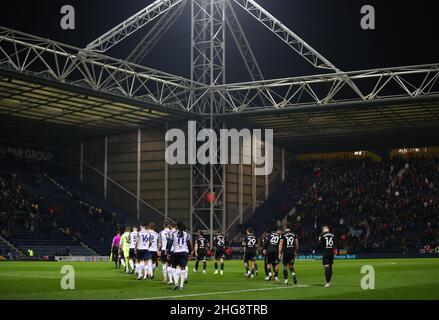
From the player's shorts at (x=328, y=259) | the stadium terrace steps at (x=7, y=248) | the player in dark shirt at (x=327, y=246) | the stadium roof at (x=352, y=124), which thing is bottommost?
the stadium terrace steps at (x=7, y=248)

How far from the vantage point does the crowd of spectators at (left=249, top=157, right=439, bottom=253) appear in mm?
63312

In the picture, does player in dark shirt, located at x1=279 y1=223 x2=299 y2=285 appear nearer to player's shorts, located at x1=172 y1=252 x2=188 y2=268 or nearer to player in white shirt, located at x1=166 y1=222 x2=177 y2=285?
player in white shirt, located at x1=166 y1=222 x2=177 y2=285

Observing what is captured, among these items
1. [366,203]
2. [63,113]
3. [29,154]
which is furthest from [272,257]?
[29,154]

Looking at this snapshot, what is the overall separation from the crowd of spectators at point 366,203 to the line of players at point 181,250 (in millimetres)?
31296

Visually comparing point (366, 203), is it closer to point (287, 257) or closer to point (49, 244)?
point (49, 244)

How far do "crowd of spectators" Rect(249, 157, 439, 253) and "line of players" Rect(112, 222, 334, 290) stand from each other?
31296 mm

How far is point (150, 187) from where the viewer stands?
68.0m

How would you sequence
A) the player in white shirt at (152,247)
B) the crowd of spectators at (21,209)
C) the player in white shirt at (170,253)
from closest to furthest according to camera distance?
the player in white shirt at (170,253) → the player in white shirt at (152,247) → the crowd of spectators at (21,209)

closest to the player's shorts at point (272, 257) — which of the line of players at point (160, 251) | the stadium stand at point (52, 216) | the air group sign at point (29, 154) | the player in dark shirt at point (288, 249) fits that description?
the player in dark shirt at point (288, 249)

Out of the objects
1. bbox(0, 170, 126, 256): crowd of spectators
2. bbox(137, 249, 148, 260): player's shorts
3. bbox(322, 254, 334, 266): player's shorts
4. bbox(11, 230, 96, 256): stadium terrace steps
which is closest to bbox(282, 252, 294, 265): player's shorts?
bbox(322, 254, 334, 266): player's shorts

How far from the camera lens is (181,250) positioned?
77.7ft

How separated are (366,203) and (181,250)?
48.3 m

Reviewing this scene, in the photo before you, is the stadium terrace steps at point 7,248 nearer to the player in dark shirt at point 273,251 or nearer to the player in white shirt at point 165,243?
the player in white shirt at point 165,243

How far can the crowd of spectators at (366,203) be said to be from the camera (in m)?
63.3
